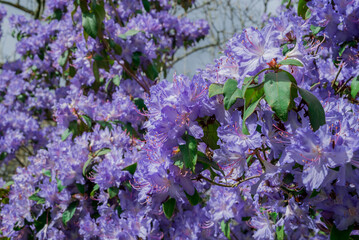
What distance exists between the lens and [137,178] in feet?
5.11

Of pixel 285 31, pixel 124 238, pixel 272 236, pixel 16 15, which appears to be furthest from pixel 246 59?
pixel 16 15

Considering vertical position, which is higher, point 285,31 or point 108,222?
point 285,31

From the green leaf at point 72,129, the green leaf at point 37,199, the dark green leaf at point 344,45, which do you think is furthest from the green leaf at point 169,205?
the green leaf at point 37,199

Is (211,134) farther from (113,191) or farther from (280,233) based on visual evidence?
(113,191)

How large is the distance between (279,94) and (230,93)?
182 millimetres

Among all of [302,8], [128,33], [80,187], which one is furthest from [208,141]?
[128,33]

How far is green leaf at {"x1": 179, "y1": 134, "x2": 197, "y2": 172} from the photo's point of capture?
1091 millimetres

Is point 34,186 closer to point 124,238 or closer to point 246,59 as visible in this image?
point 124,238

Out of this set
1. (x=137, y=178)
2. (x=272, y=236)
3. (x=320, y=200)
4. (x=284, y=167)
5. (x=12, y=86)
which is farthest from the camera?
(x=12, y=86)

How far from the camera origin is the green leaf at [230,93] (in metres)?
1.02

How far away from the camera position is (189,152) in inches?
43.6

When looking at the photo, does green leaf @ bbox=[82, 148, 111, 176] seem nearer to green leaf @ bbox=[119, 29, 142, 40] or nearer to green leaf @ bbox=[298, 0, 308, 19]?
green leaf @ bbox=[119, 29, 142, 40]

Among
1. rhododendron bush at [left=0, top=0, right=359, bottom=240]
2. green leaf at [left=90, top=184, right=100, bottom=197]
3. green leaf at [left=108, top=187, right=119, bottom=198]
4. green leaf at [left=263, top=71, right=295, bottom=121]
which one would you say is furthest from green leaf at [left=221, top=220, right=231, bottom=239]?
green leaf at [left=263, top=71, right=295, bottom=121]

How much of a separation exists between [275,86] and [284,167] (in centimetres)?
31
